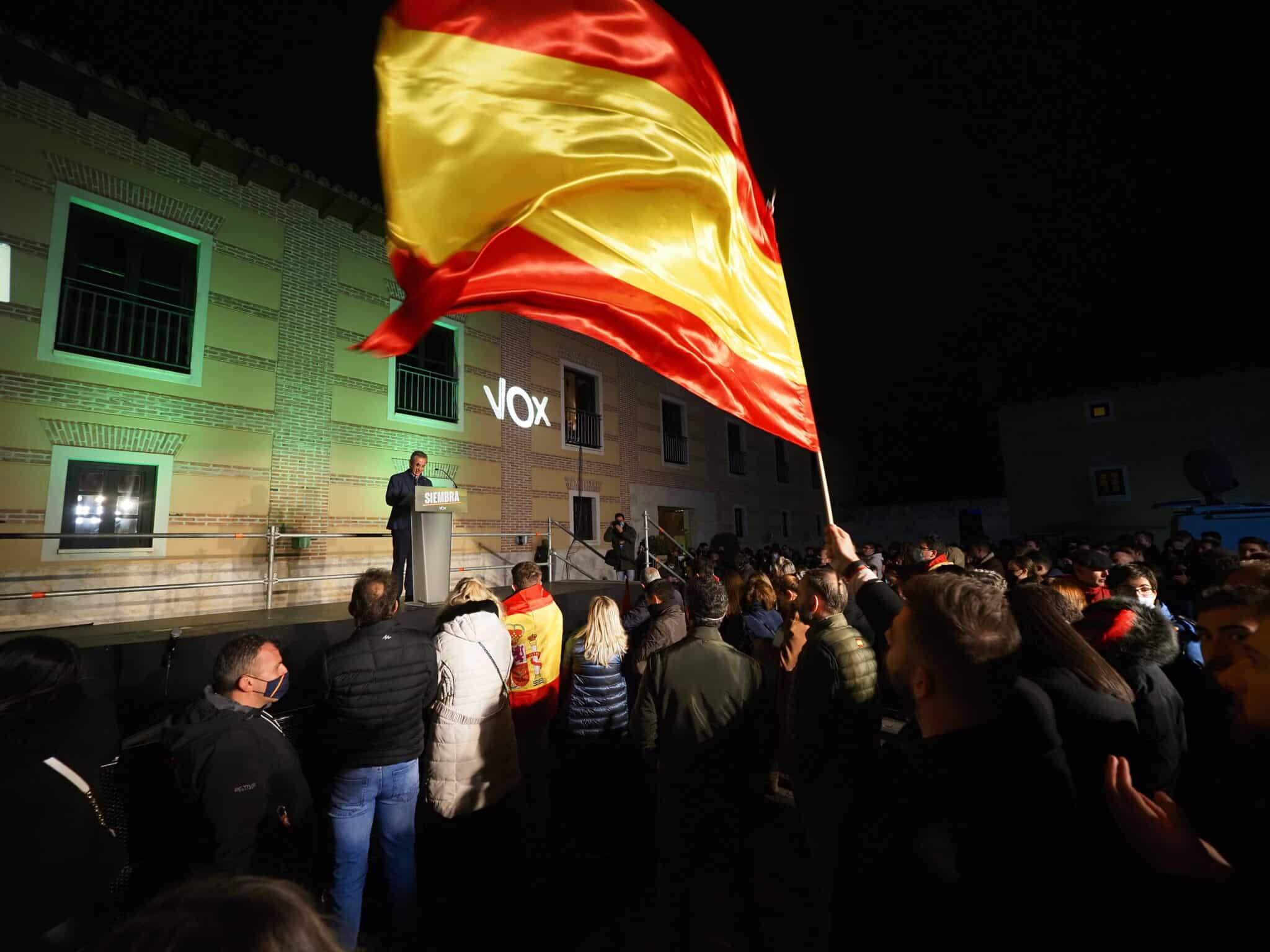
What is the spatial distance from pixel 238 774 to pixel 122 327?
924 cm

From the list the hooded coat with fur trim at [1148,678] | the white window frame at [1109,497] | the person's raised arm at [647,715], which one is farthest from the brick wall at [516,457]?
the white window frame at [1109,497]

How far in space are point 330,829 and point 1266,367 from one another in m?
28.1

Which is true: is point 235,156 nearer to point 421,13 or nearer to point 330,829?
point 421,13

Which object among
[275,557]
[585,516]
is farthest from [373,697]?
[585,516]

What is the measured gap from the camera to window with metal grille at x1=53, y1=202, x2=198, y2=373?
8.17m

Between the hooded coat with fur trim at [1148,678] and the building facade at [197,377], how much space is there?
6.75 m

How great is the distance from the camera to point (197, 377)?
895 cm

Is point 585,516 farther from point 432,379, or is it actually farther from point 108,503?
point 108,503

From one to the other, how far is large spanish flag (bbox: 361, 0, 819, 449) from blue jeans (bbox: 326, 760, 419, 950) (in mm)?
2353

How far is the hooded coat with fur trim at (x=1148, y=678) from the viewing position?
2305 mm

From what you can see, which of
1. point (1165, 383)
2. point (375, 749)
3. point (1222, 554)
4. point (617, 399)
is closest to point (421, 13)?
point (375, 749)

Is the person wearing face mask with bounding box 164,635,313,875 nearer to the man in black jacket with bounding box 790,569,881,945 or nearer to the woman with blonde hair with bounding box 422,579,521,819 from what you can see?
the woman with blonde hair with bounding box 422,579,521,819

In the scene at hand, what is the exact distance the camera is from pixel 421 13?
2418 mm

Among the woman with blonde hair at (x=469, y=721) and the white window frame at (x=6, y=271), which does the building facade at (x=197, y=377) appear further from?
the woman with blonde hair at (x=469, y=721)
